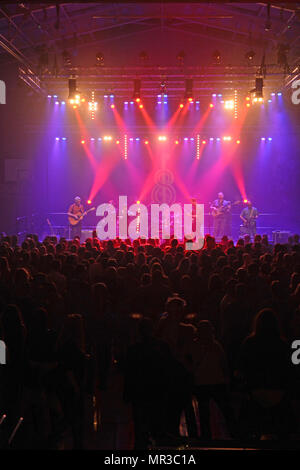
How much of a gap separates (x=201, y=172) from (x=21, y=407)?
18.2 meters

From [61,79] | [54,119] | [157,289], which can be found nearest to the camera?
[157,289]

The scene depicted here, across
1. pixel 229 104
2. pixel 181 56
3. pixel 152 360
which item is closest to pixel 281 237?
pixel 229 104

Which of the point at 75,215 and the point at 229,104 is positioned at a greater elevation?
the point at 229,104

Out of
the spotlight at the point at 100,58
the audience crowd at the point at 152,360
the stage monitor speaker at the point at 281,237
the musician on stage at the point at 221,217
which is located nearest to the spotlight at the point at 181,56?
the spotlight at the point at 100,58

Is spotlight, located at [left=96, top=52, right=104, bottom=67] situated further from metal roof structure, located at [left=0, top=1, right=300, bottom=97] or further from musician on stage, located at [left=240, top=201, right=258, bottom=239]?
musician on stage, located at [left=240, top=201, right=258, bottom=239]

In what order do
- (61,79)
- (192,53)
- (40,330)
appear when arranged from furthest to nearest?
(192,53) < (61,79) < (40,330)

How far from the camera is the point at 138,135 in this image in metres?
21.9

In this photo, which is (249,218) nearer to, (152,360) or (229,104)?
(229,104)

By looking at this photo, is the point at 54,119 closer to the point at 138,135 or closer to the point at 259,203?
the point at 138,135

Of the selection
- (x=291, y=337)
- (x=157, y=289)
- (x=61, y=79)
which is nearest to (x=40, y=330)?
(x=157, y=289)

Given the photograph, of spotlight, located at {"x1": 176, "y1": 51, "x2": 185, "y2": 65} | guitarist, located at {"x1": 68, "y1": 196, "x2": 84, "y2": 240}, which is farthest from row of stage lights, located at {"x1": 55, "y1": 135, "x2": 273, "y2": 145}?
spotlight, located at {"x1": 176, "y1": 51, "x2": 185, "y2": 65}

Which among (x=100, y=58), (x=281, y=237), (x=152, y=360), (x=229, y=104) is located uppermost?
(x=229, y=104)

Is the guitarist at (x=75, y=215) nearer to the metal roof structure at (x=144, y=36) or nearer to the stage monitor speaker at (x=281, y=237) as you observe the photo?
the metal roof structure at (x=144, y=36)

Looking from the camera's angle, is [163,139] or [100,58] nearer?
[100,58]
